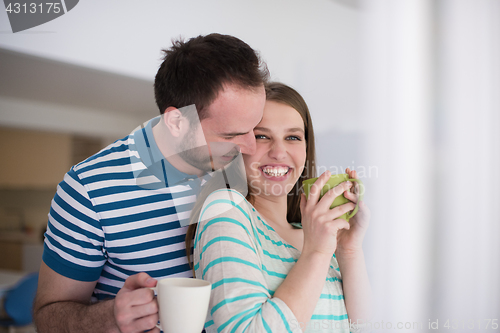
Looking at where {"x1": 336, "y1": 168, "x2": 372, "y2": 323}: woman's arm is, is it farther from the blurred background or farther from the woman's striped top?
the blurred background

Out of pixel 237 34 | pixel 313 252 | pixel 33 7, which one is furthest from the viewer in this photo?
pixel 237 34

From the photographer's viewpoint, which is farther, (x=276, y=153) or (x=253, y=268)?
(x=276, y=153)

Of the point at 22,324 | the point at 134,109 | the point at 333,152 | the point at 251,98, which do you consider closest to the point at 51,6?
the point at 251,98

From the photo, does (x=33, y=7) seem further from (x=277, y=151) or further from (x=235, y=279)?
(x=235, y=279)

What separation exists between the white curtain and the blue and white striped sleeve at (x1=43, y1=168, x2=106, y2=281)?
96 cm

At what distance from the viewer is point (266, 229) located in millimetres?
847

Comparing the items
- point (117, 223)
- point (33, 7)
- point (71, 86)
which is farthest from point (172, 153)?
point (71, 86)

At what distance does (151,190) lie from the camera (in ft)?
3.23

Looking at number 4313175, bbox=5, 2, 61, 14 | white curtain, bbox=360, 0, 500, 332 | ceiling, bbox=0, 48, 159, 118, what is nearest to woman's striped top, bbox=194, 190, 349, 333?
white curtain, bbox=360, 0, 500, 332

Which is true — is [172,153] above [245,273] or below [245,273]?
above

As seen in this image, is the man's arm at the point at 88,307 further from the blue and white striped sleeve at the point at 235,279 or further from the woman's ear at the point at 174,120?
the woman's ear at the point at 174,120

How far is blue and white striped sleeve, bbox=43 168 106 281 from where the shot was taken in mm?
953

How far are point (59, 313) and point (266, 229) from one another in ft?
1.78

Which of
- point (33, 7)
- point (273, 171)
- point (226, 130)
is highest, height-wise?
point (33, 7)
